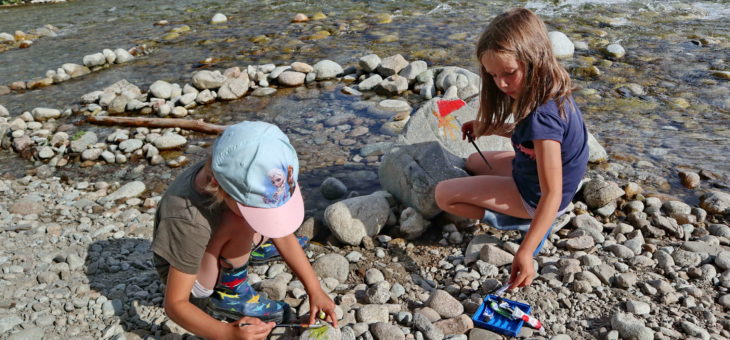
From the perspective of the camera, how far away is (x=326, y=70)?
767 centimetres

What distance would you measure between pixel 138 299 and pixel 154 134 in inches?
123

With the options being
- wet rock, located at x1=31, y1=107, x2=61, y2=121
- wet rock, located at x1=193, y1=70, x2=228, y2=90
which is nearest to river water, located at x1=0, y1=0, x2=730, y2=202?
wet rock, located at x1=193, y1=70, x2=228, y2=90

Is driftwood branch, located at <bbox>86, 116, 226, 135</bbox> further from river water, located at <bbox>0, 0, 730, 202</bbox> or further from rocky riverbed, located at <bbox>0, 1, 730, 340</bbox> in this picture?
river water, located at <bbox>0, 0, 730, 202</bbox>

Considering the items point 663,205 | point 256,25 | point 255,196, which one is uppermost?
point 255,196

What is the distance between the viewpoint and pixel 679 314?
9.53 ft

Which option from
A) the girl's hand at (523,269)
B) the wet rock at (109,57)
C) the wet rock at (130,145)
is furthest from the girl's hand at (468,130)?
the wet rock at (109,57)

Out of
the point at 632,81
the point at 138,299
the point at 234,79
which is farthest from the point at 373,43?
the point at 138,299

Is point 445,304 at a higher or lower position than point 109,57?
higher

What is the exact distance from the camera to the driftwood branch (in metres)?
6.12

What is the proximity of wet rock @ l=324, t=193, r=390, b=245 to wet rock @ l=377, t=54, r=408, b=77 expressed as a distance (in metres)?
3.65

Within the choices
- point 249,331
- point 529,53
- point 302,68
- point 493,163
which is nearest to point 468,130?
point 493,163

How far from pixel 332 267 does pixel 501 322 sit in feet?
3.55

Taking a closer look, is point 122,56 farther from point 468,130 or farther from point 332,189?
point 468,130

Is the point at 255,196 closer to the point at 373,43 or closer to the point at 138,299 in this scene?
the point at 138,299
